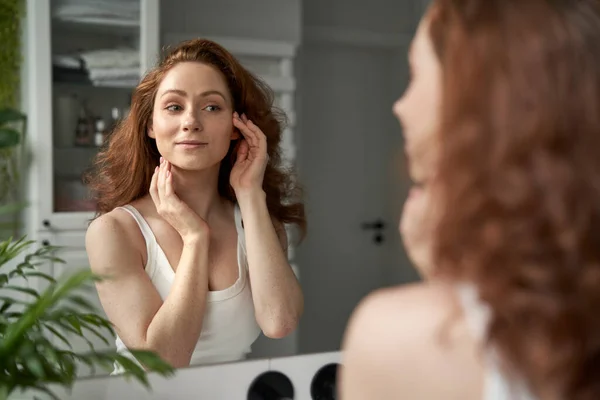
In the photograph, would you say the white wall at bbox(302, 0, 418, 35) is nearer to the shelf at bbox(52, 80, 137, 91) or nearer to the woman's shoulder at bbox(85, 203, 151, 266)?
the shelf at bbox(52, 80, 137, 91)

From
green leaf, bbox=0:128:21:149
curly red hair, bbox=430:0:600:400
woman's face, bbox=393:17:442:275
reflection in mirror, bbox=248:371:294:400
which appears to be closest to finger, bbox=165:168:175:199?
green leaf, bbox=0:128:21:149

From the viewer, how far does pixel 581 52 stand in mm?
403

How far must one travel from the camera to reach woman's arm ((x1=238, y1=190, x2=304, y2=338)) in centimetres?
94

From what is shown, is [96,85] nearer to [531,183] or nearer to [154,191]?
[154,191]

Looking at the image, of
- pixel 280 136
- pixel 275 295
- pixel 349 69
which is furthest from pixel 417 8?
pixel 275 295

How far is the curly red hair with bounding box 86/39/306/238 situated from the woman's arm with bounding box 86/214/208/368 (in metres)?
0.05

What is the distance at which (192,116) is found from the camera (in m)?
0.89

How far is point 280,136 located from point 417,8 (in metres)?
0.30

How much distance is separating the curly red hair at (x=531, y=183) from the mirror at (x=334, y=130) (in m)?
0.57

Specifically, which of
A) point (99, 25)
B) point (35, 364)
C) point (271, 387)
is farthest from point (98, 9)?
point (271, 387)

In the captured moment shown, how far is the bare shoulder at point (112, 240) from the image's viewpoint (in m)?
0.85

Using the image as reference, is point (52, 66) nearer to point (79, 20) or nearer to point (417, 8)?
point (79, 20)

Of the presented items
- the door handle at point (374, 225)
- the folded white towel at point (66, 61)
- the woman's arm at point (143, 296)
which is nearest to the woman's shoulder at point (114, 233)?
the woman's arm at point (143, 296)

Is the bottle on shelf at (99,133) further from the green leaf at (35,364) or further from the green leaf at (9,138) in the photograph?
the green leaf at (35,364)
